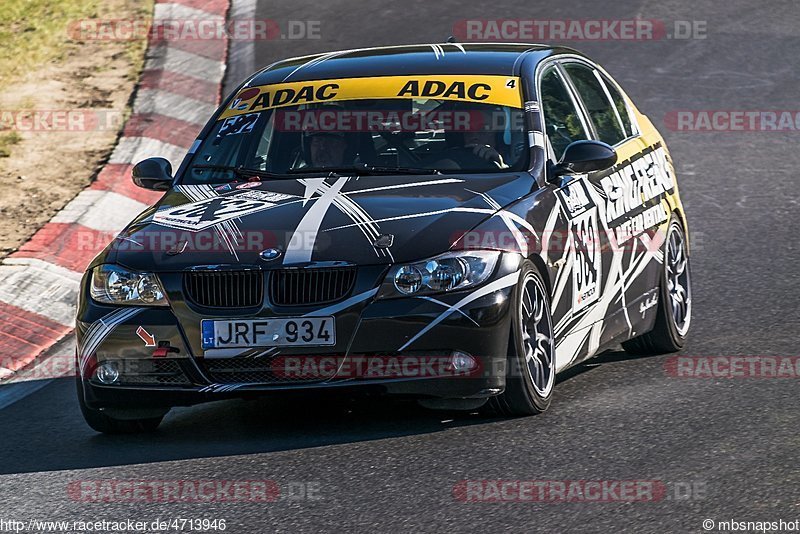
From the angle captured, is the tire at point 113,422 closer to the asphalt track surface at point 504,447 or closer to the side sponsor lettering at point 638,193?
the asphalt track surface at point 504,447

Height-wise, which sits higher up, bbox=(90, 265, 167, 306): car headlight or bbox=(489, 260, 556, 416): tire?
bbox=(90, 265, 167, 306): car headlight

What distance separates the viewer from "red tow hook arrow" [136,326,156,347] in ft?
21.5

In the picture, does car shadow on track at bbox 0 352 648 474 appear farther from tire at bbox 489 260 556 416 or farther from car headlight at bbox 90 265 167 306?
car headlight at bbox 90 265 167 306

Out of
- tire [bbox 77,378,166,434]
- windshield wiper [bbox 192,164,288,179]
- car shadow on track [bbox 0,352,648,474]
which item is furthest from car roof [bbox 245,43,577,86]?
tire [bbox 77,378,166,434]

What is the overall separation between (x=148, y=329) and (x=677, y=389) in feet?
8.58

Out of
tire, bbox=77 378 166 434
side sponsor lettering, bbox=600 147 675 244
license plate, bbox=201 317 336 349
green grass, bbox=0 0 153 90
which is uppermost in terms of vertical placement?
license plate, bbox=201 317 336 349

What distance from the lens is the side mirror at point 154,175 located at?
7973 mm

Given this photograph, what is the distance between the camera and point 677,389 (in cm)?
745

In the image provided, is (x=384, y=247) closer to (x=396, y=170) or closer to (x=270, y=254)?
(x=270, y=254)

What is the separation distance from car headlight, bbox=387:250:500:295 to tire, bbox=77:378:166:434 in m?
1.42

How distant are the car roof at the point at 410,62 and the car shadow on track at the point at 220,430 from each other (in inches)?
70.5

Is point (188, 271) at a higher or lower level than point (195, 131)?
higher

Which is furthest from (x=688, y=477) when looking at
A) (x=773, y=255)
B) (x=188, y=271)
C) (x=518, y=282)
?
(x=773, y=255)

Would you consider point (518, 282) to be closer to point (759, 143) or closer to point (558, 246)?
point (558, 246)
